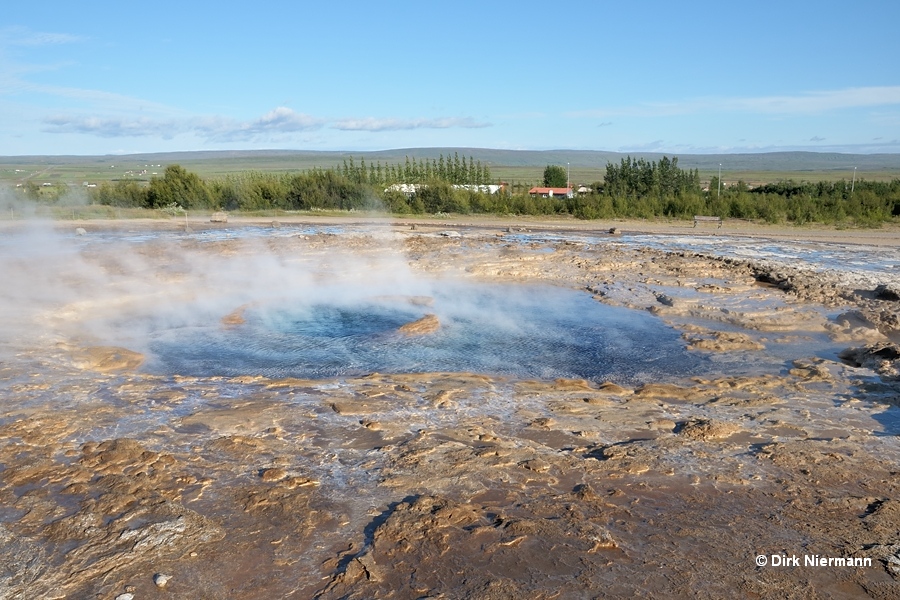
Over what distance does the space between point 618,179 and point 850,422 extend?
99.1 feet

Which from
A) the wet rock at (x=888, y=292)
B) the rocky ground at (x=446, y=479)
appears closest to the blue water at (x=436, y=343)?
the rocky ground at (x=446, y=479)

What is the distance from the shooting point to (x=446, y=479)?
434cm

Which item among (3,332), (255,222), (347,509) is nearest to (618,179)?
(255,222)

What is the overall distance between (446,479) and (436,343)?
3779mm

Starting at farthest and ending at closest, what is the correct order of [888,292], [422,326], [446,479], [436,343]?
1. [888,292]
2. [422,326]
3. [436,343]
4. [446,479]

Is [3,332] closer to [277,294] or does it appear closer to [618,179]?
[277,294]

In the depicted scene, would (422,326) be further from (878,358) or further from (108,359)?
(878,358)

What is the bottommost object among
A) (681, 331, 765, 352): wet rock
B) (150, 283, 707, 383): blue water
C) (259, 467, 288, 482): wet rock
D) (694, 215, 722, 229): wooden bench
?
(694, 215, 722, 229): wooden bench

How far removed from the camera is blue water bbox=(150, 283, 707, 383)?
707cm

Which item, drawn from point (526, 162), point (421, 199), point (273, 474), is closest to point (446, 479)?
point (273, 474)

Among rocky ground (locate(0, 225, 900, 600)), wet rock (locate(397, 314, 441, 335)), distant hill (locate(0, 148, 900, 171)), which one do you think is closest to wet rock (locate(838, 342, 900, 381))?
rocky ground (locate(0, 225, 900, 600))

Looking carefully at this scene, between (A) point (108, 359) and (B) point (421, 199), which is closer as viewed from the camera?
(A) point (108, 359)

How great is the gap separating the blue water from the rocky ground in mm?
415

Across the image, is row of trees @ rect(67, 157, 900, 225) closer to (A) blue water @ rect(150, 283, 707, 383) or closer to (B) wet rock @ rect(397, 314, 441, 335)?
(A) blue water @ rect(150, 283, 707, 383)
